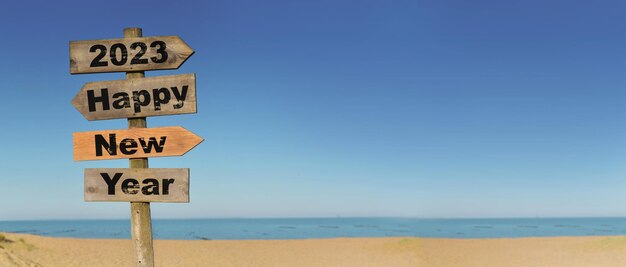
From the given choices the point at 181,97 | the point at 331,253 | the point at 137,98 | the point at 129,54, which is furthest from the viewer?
the point at 331,253

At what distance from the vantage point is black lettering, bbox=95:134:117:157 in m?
6.23

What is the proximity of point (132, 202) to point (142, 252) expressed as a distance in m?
0.69

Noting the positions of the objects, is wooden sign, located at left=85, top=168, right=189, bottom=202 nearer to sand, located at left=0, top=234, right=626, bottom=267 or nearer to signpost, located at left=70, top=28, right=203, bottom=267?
signpost, located at left=70, top=28, right=203, bottom=267

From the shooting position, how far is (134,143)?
6.19 m

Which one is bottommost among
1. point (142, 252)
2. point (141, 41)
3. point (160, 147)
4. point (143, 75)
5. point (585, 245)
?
point (585, 245)

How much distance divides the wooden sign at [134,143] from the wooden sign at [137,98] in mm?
223

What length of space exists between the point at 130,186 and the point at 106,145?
2.00ft

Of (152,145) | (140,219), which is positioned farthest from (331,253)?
(152,145)

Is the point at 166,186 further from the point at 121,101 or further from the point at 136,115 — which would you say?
the point at 121,101

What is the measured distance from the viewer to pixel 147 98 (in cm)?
621

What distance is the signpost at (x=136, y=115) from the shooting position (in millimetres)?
6133

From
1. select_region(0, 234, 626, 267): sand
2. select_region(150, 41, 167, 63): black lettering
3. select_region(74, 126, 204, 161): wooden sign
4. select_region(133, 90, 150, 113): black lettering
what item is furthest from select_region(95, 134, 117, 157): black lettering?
select_region(0, 234, 626, 267): sand

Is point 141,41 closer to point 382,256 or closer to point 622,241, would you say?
point 382,256

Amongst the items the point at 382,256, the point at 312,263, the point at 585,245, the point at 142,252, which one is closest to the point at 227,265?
the point at 312,263
